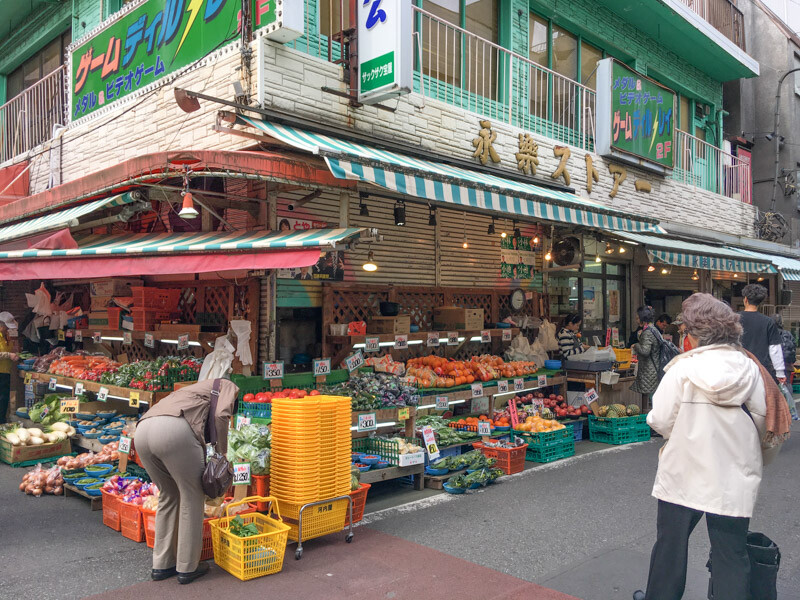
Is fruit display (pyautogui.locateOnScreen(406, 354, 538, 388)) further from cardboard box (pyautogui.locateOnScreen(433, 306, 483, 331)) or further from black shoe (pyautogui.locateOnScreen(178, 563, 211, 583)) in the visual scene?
black shoe (pyautogui.locateOnScreen(178, 563, 211, 583))

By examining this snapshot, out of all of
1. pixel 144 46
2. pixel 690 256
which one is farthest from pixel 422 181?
pixel 690 256

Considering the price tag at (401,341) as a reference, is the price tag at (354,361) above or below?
below

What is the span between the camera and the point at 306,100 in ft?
26.6

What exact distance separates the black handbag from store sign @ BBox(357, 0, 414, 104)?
4649 mm

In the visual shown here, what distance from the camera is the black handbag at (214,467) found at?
194 inches

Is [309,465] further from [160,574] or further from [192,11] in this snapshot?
[192,11]

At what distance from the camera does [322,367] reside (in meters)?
8.11

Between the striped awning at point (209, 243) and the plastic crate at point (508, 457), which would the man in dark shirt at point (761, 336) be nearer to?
the plastic crate at point (508, 457)

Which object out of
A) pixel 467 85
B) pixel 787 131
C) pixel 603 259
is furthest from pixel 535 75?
pixel 787 131

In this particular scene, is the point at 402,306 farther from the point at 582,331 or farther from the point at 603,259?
the point at 603,259

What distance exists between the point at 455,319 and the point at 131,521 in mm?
6105

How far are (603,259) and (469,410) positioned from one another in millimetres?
6400

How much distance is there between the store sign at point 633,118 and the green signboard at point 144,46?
26.2 ft

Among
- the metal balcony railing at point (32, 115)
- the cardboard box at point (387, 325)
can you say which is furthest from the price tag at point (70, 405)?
the metal balcony railing at point (32, 115)
